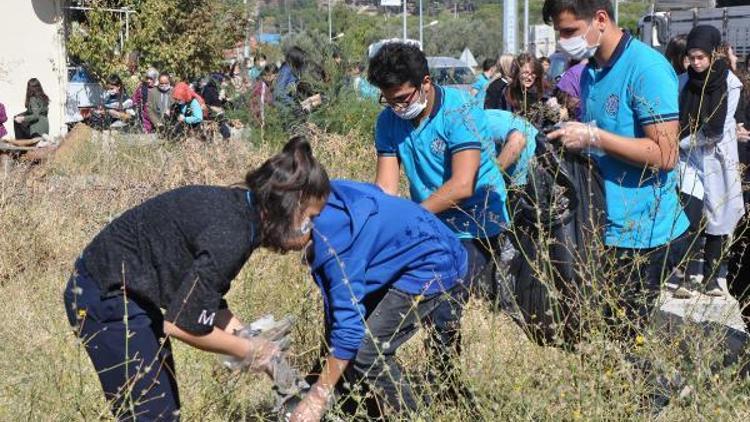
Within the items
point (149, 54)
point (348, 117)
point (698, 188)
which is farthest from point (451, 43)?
point (698, 188)

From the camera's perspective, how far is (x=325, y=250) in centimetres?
361

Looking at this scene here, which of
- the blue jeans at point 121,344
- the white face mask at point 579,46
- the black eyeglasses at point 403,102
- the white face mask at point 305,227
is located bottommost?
the blue jeans at point 121,344

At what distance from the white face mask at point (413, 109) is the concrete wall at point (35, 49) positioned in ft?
54.0

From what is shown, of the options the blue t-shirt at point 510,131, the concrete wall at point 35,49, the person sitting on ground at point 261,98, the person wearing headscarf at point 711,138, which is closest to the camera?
the blue t-shirt at point 510,131

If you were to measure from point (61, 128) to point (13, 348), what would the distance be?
16.3 meters

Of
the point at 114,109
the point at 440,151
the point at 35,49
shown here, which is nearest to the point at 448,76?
the point at 114,109

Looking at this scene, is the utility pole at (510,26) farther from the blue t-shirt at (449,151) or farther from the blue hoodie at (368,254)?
the blue hoodie at (368,254)

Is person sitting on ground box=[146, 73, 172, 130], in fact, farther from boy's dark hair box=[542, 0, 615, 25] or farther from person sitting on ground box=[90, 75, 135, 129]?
boy's dark hair box=[542, 0, 615, 25]

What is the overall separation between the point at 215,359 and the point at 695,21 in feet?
40.0

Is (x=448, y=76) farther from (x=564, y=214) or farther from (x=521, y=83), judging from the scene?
(x=564, y=214)

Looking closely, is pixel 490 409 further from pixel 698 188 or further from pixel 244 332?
pixel 698 188

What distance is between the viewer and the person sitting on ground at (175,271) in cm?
336

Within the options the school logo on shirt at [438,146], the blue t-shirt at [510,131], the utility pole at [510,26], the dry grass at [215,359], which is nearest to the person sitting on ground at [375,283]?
the dry grass at [215,359]

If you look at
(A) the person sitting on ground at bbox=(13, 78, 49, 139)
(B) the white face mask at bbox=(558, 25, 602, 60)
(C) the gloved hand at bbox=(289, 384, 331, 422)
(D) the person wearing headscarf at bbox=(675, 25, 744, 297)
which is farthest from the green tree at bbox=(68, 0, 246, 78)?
(C) the gloved hand at bbox=(289, 384, 331, 422)
